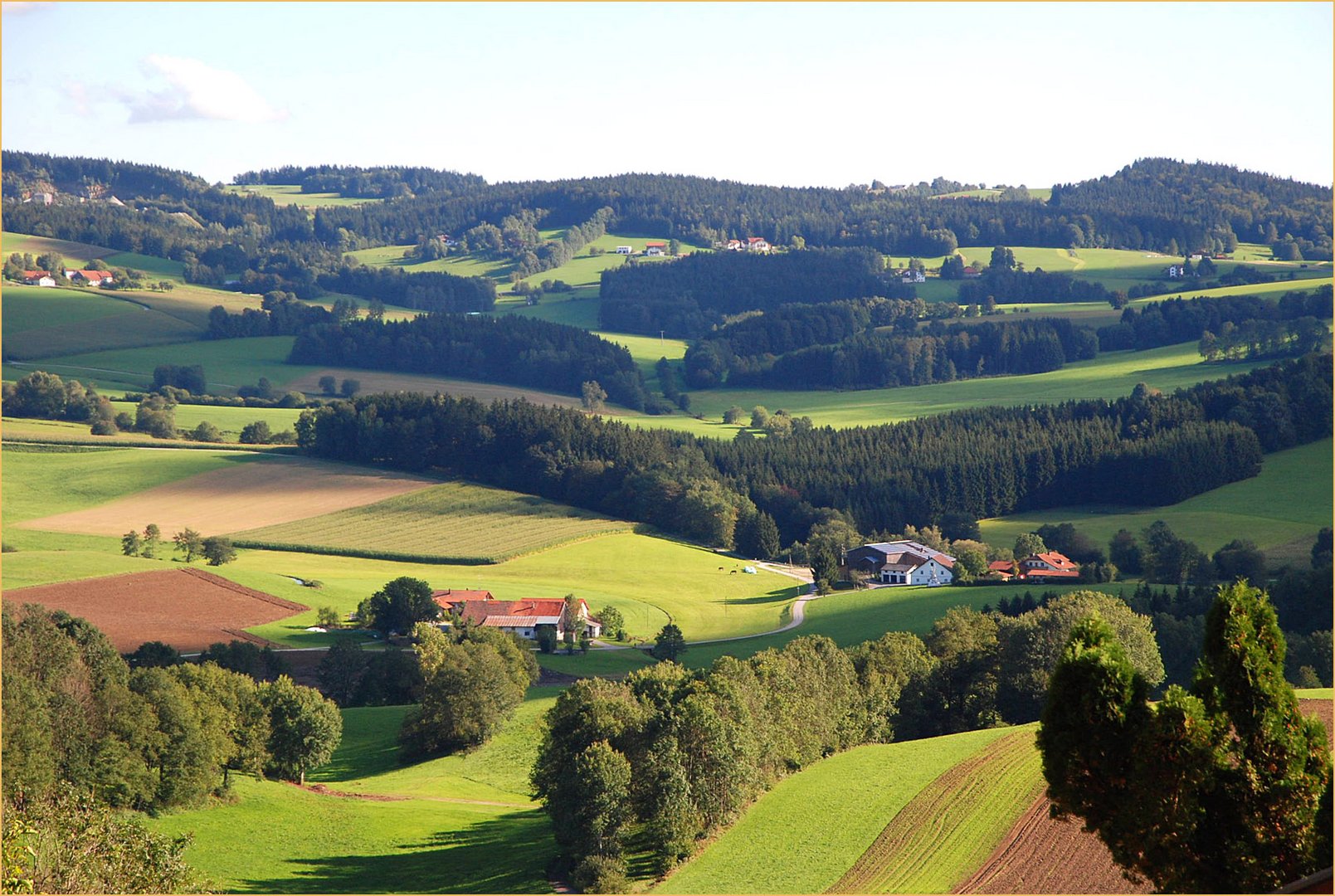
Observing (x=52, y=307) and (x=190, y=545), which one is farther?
(x=52, y=307)

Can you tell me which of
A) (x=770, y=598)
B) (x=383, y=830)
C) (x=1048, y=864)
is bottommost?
(x=770, y=598)

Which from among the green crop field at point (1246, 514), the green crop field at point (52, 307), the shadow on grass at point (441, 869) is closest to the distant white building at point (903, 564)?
the green crop field at point (1246, 514)

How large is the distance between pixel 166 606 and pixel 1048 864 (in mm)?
60552

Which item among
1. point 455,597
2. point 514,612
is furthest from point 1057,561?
point 455,597

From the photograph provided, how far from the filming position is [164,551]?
96125mm

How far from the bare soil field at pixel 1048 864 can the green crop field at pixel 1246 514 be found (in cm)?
5773

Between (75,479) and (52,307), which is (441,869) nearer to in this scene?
(75,479)

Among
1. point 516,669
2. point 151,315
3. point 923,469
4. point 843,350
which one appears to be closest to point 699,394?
point 843,350

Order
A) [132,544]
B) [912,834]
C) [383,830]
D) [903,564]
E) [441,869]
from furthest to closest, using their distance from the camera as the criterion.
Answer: [903,564] < [132,544] < [383,830] < [441,869] < [912,834]

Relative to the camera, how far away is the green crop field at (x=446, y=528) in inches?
3952

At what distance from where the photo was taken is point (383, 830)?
45.1 m

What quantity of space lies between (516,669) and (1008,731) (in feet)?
86.0

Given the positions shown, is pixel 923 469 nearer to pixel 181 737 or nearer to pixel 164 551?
pixel 164 551

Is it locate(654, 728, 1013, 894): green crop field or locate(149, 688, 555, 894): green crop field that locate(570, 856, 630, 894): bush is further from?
locate(654, 728, 1013, 894): green crop field
